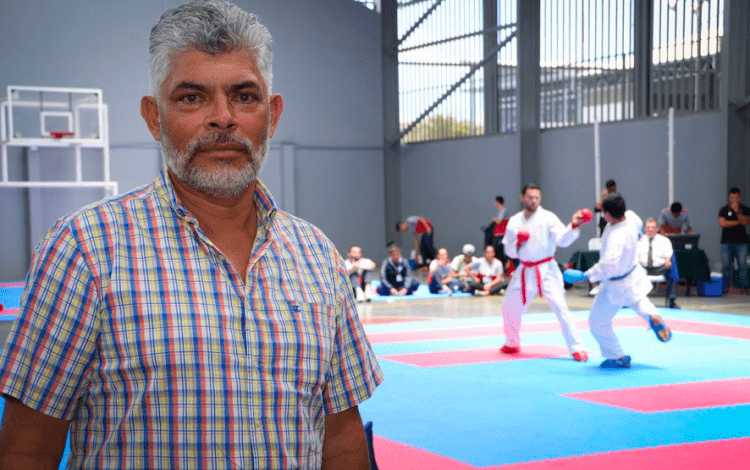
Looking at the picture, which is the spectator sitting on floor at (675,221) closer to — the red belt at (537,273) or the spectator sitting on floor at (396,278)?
the spectator sitting on floor at (396,278)

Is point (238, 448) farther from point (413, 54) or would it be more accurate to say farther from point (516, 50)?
point (413, 54)

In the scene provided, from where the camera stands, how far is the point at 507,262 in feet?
59.7

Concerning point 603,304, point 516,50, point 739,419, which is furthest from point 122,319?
point 516,50

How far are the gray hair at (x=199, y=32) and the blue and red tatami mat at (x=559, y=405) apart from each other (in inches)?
142

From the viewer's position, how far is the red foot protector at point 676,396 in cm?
644

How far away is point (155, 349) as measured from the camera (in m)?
1.53

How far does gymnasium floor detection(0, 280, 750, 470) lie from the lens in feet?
16.8

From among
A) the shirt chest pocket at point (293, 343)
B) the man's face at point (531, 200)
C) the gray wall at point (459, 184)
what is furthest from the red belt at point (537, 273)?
the gray wall at point (459, 184)

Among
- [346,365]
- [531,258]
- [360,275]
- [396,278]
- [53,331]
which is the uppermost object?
[53,331]

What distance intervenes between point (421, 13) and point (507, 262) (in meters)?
8.45

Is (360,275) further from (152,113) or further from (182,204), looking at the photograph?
(182,204)

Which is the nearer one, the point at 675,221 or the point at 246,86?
the point at 246,86

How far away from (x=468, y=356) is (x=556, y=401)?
2.40 m

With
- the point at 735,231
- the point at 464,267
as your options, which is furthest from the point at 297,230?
the point at 464,267
